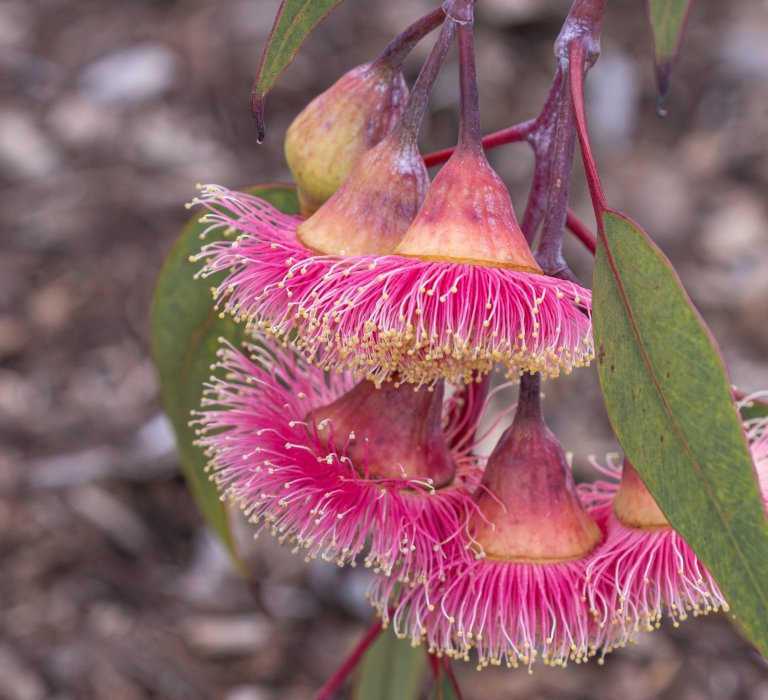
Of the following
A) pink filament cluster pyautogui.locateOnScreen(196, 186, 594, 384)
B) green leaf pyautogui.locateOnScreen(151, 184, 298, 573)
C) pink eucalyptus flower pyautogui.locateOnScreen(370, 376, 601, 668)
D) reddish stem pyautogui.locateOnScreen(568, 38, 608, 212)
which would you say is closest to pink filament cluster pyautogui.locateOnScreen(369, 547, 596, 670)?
pink eucalyptus flower pyautogui.locateOnScreen(370, 376, 601, 668)

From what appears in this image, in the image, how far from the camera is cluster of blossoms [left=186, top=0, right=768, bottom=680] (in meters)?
0.73

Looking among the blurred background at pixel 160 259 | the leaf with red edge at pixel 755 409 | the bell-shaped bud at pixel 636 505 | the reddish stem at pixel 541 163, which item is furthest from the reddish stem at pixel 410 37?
the blurred background at pixel 160 259

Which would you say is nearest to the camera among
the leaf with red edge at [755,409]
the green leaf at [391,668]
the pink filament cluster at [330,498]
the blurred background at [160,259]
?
the pink filament cluster at [330,498]

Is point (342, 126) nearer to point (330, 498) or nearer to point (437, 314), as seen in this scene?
point (437, 314)

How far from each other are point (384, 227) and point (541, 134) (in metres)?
0.15

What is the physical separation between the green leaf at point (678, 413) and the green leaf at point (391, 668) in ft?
2.41

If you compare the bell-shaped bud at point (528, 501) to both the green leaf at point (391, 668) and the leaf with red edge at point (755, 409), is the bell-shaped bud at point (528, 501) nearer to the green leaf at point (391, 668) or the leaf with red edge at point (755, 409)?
the leaf with red edge at point (755, 409)

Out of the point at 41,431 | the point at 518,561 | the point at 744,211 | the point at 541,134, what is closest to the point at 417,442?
the point at 518,561

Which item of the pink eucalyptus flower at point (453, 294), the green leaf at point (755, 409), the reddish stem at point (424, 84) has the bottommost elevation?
the green leaf at point (755, 409)

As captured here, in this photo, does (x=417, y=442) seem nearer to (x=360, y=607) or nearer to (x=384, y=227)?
(x=384, y=227)

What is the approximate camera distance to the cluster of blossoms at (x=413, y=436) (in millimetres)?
727

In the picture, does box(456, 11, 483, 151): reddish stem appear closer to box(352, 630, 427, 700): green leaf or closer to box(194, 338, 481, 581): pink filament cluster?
box(194, 338, 481, 581): pink filament cluster

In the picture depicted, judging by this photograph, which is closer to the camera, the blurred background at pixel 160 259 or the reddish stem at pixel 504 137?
the reddish stem at pixel 504 137

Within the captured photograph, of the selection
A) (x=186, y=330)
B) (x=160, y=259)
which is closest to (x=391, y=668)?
(x=186, y=330)
